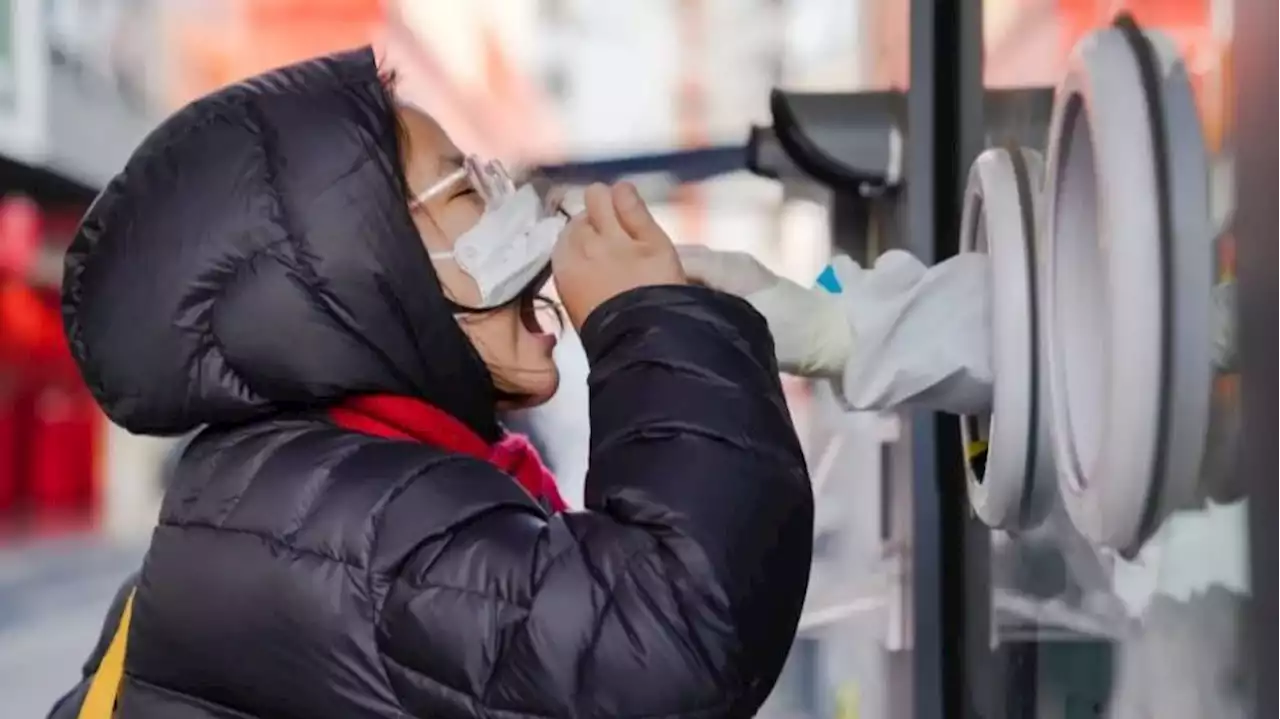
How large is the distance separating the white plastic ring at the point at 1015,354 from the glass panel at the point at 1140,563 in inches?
1.1

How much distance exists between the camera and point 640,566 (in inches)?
23.5

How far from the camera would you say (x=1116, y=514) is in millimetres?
620

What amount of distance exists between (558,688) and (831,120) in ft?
2.86

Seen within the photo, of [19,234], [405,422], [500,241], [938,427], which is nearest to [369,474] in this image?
[405,422]

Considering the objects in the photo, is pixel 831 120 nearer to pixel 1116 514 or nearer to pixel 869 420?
pixel 869 420

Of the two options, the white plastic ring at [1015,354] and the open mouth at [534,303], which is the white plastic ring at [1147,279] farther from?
the open mouth at [534,303]

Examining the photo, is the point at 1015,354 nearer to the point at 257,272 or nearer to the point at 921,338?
the point at 921,338

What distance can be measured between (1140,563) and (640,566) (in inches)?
13.0

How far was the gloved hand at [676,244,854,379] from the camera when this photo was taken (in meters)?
0.88

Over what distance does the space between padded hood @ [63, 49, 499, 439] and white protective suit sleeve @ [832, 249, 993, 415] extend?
286mm

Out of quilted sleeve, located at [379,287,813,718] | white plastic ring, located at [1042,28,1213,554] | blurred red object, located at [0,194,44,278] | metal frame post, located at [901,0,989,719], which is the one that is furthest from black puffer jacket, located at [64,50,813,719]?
blurred red object, located at [0,194,44,278]

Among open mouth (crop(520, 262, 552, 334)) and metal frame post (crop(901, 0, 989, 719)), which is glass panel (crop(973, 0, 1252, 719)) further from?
open mouth (crop(520, 262, 552, 334))

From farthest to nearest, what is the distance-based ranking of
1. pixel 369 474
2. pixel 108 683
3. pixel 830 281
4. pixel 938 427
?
pixel 938 427 → pixel 830 281 → pixel 108 683 → pixel 369 474

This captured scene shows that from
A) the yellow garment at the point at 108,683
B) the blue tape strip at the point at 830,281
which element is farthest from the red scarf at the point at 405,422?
the blue tape strip at the point at 830,281
